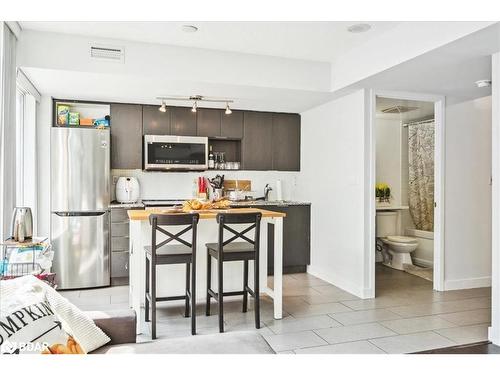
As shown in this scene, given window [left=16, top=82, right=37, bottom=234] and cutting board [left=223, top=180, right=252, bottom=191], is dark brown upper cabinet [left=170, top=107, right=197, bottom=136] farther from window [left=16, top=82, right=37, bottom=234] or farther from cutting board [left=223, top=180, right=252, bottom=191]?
window [left=16, top=82, right=37, bottom=234]

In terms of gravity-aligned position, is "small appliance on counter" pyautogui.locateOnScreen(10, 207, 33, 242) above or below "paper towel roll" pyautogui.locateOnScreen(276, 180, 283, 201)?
below

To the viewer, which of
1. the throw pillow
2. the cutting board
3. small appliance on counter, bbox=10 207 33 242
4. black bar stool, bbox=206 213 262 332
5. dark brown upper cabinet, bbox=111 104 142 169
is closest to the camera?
the throw pillow

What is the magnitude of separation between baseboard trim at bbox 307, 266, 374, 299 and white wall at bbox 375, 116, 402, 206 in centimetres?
210

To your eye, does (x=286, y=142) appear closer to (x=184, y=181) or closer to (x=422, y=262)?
(x=184, y=181)

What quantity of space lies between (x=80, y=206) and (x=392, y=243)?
4366 millimetres

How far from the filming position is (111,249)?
4.84 m

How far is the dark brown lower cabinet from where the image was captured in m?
5.52

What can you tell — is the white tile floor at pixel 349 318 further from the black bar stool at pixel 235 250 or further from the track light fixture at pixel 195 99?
the track light fixture at pixel 195 99

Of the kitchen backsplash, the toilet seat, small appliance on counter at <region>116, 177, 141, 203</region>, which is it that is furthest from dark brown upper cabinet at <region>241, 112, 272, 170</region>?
the toilet seat

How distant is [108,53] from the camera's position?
380 centimetres

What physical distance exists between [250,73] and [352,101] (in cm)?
126

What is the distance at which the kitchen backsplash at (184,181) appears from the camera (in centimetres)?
554
